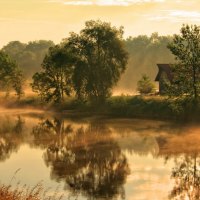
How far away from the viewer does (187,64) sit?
183 ft

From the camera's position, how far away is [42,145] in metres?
40.7

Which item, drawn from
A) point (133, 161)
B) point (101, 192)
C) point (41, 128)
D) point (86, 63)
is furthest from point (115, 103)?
point (101, 192)

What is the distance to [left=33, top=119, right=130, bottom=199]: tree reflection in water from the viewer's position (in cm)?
2531

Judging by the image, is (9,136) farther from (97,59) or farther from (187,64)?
(97,59)

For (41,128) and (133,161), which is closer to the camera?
(133,161)

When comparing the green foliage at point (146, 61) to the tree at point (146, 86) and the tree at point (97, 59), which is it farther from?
the tree at point (97, 59)

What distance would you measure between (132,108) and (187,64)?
13.8 metres

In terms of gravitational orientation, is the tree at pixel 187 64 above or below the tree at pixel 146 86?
above

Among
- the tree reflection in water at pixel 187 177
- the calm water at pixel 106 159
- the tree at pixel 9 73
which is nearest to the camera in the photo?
the tree reflection in water at pixel 187 177

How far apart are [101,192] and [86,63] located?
5046 centimetres

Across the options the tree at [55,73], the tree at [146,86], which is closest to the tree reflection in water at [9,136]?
the tree at [55,73]

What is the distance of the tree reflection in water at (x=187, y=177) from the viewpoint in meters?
23.5

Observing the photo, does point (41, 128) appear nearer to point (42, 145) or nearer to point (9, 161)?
point (42, 145)

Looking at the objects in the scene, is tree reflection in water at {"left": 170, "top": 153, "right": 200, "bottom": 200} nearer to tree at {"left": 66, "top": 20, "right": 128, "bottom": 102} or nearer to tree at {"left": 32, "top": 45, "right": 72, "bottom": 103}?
tree at {"left": 66, "top": 20, "right": 128, "bottom": 102}
